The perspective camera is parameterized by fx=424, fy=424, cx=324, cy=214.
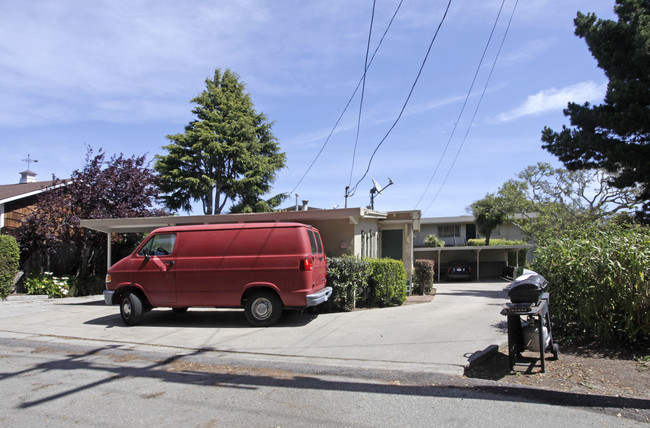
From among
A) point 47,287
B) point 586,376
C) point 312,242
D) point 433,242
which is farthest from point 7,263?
point 433,242

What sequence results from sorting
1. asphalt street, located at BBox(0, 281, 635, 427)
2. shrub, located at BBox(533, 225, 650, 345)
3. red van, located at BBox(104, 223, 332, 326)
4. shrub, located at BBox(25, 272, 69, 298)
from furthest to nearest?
shrub, located at BBox(25, 272, 69, 298), red van, located at BBox(104, 223, 332, 326), shrub, located at BBox(533, 225, 650, 345), asphalt street, located at BBox(0, 281, 635, 427)

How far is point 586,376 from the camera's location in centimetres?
518

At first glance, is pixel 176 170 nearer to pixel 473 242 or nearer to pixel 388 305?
pixel 388 305

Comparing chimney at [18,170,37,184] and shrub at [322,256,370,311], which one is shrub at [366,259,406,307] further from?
chimney at [18,170,37,184]

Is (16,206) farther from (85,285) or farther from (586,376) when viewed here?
(586,376)

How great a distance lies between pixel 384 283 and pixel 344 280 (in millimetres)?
1414

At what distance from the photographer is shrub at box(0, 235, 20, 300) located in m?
13.8

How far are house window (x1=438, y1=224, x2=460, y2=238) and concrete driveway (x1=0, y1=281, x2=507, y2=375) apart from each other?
2442cm

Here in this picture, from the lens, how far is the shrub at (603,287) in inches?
237

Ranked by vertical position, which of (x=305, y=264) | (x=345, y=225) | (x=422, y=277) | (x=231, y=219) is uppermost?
(x=231, y=219)

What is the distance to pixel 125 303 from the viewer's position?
8.98 metres

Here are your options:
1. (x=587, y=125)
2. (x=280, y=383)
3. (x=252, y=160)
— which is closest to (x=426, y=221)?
(x=252, y=160)

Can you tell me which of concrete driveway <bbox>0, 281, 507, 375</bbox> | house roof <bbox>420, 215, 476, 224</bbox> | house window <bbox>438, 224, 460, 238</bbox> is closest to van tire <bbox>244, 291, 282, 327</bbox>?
concrete driveway <bbox>0, 281, 507, 375</bbox>

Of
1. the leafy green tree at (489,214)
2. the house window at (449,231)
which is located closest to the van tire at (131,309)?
the leafy green tree at (489,214)
